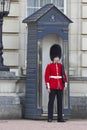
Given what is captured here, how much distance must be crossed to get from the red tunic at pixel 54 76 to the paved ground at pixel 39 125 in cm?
80

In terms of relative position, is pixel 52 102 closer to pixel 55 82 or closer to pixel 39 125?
pixel 55 82

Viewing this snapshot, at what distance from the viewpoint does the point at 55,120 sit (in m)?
18.2

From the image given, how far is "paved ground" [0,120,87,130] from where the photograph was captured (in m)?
16.2

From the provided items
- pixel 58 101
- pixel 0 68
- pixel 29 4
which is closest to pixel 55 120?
pixel 58 101

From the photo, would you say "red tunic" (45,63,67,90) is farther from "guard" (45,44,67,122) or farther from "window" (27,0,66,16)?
"window" (27,0,66,16)

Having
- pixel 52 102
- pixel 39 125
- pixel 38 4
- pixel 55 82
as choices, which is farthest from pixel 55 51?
pixel 38 4

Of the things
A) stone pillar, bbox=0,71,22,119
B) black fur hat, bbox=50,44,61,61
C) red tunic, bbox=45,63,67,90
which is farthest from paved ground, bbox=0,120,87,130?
black fur hat, bbox=50,44,61,61

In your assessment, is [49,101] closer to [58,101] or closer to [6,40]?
[58,101]

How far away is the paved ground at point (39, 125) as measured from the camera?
16.2 meters

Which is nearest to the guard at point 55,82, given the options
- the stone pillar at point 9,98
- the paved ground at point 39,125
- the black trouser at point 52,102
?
the black trouser at point 52,102

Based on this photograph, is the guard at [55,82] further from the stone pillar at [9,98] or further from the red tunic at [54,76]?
the stone pillar at [9,98]

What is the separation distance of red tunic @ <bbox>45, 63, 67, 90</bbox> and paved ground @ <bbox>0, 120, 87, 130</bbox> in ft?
2.64

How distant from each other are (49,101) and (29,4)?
313cm

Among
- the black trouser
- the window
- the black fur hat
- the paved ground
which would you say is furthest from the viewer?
the window
